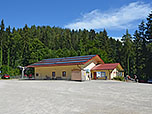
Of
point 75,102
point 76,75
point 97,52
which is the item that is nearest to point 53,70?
point 76,75

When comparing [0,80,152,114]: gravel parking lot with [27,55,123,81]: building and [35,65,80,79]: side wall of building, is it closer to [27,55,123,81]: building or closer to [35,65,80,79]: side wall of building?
[27,55,123,81]: building

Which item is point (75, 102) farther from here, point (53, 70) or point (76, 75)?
point (53, 70)

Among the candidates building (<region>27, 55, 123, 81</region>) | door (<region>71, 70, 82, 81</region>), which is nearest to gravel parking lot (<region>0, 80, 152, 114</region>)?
door (<region>71, 70, 82, 81</region>)

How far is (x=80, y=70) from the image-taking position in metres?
32.2

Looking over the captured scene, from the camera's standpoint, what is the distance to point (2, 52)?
234ft

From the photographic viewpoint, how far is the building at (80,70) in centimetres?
3319

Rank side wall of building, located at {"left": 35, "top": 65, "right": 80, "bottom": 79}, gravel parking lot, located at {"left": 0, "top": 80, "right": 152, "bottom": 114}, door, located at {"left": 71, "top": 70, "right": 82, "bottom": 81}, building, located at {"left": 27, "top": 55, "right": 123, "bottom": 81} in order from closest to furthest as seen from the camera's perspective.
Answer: gravel parking lot, located at {"left": 0, "top": 80, "right": 152, "bottom": 114} → door, located at {"left": 71, "top": 70, "right": 82, "bottom": 81} → building, located at {"left": 27, "top": 55, "right": 123, "bottom": 81} → side wall of building, located at {"left": 35, "top": 65, "right": 80, "bottom": 79}

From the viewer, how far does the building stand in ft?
109

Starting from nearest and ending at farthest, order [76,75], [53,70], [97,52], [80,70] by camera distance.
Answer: [80,70], [76,75], [53,70], [97,52]

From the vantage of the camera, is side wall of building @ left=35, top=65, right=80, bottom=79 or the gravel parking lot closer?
the gravel parking lot

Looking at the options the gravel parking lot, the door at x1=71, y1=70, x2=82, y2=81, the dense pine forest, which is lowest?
the gravel parking lot

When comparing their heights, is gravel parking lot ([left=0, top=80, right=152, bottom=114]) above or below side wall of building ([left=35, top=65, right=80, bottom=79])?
below

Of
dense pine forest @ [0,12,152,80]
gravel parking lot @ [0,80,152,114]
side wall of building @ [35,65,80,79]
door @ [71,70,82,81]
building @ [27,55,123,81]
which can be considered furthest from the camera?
dense pine forest @ [0,12,152,80]

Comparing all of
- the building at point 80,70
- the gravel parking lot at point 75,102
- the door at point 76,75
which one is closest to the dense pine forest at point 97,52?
the building at point 80,70
